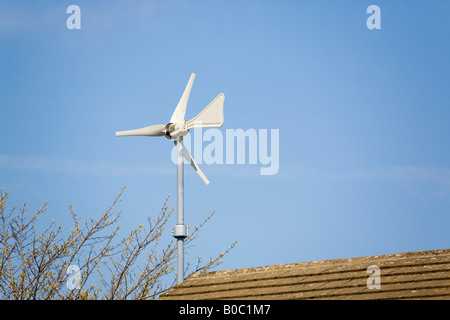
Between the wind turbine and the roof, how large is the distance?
128cm

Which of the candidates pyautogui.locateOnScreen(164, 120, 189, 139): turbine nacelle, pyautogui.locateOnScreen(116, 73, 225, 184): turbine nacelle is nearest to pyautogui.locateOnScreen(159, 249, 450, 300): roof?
pyautogui.locateOnScreen(116, 73, 225, 184): turbine nacelle

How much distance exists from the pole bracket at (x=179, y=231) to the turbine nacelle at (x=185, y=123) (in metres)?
1.94

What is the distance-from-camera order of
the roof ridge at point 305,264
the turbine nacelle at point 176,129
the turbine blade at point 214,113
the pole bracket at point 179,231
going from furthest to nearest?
the turbine nacelle at point 176,129 → the turbine blade at point 214,113 → the pole bracket at point 179,231 → the roof ridge at point 305,264

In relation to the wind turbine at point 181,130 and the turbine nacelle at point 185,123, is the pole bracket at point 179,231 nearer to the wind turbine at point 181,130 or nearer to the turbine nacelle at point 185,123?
the wind turbine at point 181,130

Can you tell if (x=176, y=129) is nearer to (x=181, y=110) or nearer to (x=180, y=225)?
(x=181, y=110)

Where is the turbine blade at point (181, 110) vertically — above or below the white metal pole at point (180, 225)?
above

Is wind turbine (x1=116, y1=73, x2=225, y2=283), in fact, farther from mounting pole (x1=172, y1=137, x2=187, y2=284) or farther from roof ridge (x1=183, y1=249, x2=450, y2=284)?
roof ridge (x1=183, y1=249, x2=450, y2=284)

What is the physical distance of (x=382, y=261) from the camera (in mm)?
9539

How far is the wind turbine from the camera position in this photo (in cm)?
1223

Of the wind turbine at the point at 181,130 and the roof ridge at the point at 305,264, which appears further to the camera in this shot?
the wind turbine at the point at 181,130

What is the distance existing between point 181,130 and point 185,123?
0.52ft

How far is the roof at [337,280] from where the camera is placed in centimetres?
841

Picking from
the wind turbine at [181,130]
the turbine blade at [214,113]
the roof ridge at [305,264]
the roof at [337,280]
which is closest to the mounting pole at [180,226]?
the wind turbine at [181,130]
